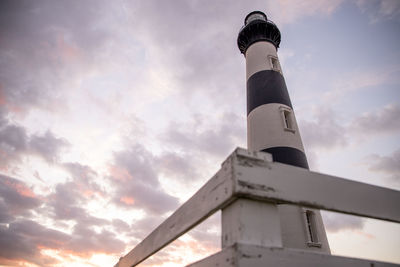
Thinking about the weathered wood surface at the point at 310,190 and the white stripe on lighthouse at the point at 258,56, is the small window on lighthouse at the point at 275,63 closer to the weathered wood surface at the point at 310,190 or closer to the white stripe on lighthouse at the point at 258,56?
the white stripe on lighthouse at the point at 258,56

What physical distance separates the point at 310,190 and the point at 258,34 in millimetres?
12440

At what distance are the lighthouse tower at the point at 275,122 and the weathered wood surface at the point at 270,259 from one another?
5581 millimetres

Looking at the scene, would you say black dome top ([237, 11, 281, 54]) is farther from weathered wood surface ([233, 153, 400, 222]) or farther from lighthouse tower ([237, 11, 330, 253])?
weathered wood surface ([233, 153, 400, 222])

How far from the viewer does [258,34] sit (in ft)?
40.4

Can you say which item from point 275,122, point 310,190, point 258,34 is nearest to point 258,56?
point 258,34

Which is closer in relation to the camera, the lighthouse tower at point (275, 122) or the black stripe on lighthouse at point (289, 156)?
the lighthouse tower at point (275, 122)

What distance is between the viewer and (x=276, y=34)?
1259 centimetres

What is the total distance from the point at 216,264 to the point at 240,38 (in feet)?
43.7

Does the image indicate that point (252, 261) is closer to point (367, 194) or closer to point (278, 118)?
point (367, 194)

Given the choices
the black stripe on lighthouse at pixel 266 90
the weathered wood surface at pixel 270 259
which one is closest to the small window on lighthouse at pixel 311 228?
the black stripe on lighthouse at pixel 266 90

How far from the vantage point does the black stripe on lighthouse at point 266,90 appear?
363 inches

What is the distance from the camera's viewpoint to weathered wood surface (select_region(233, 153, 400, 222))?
50.6 inches

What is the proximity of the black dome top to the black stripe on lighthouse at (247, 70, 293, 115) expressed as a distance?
303cm

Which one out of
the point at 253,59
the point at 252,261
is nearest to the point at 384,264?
the point at 252,261
